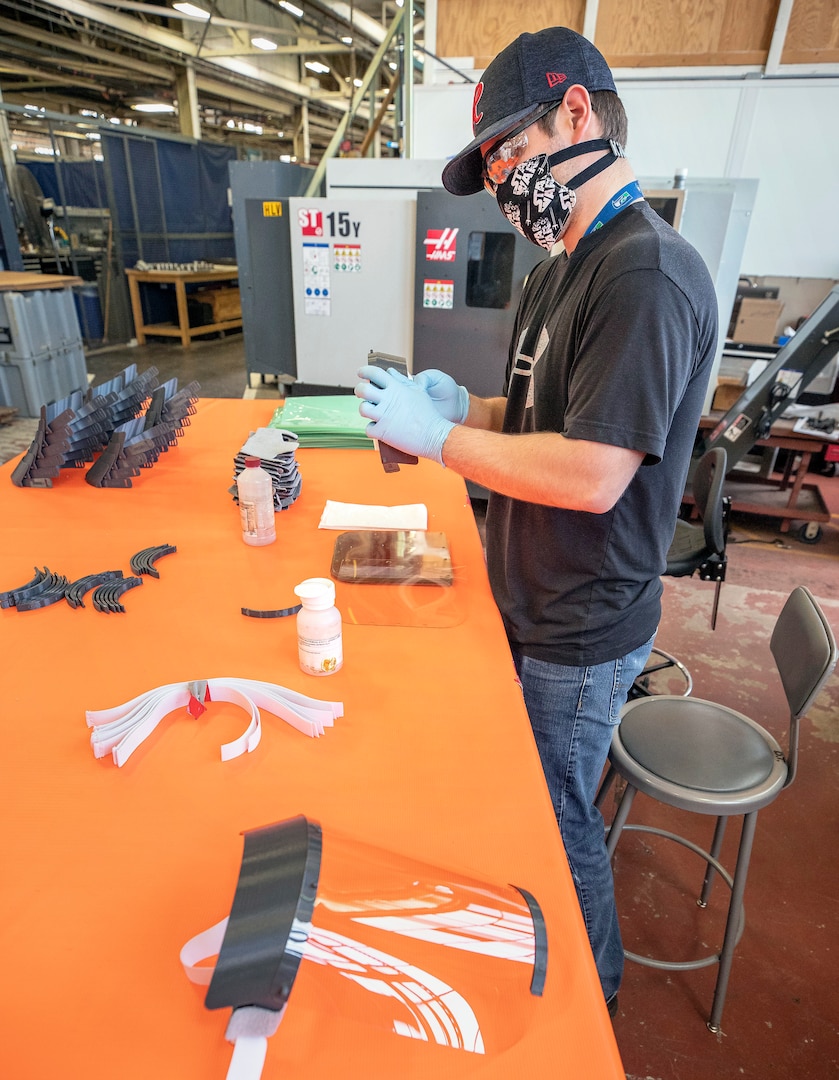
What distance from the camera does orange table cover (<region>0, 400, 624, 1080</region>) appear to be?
1.82 ft

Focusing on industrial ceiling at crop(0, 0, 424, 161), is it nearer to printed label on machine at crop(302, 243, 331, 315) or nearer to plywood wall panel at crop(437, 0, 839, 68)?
plywood wall panel at crop(437, 0, 839, 68)

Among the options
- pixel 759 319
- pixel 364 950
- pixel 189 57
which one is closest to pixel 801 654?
pixel 364 950

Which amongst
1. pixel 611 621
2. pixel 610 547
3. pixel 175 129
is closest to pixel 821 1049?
pixel 611 621

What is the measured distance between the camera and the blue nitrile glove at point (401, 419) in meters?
1.11

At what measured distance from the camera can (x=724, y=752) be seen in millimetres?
1339

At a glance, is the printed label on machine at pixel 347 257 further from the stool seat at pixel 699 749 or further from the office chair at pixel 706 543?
the stool seat at pixel 699 749

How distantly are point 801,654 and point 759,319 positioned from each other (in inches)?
152

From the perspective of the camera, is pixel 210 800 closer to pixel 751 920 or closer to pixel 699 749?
pixel 699 749

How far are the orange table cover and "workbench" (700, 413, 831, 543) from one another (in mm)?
2949

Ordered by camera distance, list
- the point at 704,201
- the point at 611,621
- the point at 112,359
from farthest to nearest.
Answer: the point at 112,359, the point at 704,201, the point at 611,621

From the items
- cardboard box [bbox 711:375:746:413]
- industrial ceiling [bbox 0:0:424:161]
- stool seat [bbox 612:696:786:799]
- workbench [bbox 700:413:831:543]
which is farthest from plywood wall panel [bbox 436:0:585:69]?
stool seat [bbox 612:696:786:799]

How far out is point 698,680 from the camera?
253cm

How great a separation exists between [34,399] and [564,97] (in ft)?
16.5

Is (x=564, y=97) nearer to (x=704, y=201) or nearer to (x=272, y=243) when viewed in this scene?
(x=704, y=201)
